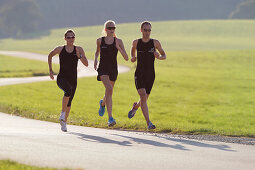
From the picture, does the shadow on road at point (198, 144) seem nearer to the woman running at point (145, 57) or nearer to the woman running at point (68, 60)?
the woman running at point (145, 57)

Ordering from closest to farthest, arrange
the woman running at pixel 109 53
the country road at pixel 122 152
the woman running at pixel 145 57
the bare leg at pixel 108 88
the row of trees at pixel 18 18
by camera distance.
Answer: the country road at pixel 122 152 → the woman running at pixel 145 57 → the woman running at pixel 109 53 → the bare leg at pixel 108 88 → the row of trees at pixel 18 18

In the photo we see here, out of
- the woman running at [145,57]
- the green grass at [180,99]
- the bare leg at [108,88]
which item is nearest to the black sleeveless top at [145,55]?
the woman running at [145,57]

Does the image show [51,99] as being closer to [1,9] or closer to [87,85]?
[87,85]

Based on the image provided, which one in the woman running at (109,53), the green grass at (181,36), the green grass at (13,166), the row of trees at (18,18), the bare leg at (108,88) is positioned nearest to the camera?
the green grass at (13,166)

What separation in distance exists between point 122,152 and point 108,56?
10.3 ft

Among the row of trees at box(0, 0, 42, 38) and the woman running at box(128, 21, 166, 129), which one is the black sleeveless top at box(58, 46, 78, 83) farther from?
the row of trees at box(0, 0, 42, 38)

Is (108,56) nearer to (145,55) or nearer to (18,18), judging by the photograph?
(145,55)

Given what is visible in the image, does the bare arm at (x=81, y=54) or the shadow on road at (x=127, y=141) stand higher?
the bare arm at (x=81, y=54)

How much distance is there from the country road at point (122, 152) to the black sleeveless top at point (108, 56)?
55.4 inches

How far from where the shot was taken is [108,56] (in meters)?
10.4

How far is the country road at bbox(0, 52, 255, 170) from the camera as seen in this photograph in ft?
22.2

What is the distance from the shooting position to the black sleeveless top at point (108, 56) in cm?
1033

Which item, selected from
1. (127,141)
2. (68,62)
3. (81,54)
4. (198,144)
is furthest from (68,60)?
(198,144)

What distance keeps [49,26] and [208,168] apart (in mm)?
191151
